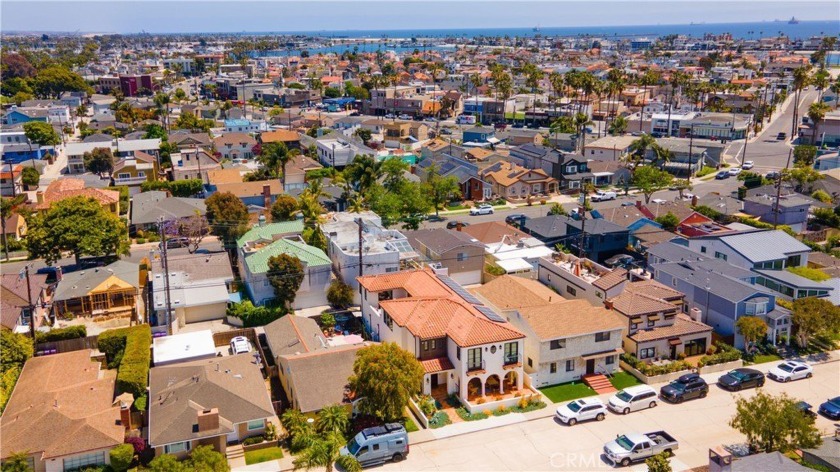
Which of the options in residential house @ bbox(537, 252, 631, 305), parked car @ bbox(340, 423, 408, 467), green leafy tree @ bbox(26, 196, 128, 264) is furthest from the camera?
green leafy tree @ bbox(26, 196, 128, 264)

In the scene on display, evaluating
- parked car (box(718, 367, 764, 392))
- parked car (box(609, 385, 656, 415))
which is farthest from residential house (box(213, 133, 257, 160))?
parked car (box(718, 367, 764, 392))

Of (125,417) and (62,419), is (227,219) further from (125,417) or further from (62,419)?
(62,419)

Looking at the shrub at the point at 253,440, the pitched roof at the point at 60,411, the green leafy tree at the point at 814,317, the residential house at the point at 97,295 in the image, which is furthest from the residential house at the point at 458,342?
the residential house at the point at 97,295

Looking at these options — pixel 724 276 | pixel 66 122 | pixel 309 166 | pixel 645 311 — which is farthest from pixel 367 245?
pixel 66 122

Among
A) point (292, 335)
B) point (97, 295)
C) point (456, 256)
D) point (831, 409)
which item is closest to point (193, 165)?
point (97, 295)

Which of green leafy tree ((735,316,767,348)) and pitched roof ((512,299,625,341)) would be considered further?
green leafy tree ((735,316,767,348))

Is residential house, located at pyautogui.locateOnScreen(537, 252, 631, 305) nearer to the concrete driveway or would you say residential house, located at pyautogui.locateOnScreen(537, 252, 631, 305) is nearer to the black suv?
the black suv

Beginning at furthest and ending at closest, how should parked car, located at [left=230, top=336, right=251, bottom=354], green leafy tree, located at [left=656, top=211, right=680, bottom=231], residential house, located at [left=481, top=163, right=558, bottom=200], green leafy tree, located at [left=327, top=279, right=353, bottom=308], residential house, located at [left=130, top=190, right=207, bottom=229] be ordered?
residential house, located at [left=481, top=163, right=558, bottom=200]
residential house, located at [left=130, top=190, right=207, bottom=229]
green leafy tree, located at [left=656, top=211, right=680, bottom=231]
green leafy tree, located at [left=327, top=279, right=353, bottom=308]
parked car, located at [left=230, top=336, right=251, bottom=354]
